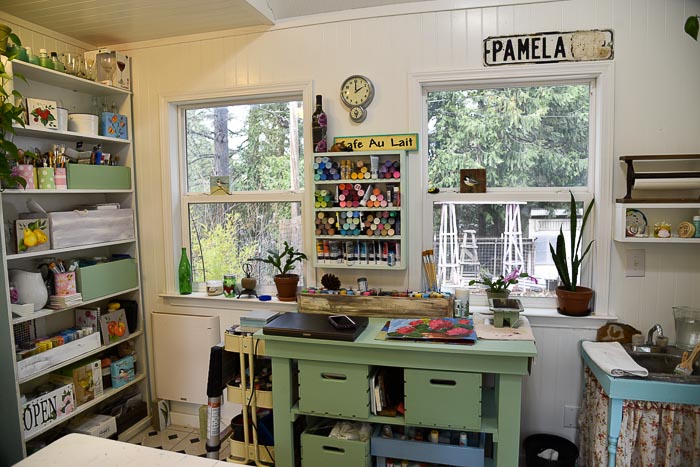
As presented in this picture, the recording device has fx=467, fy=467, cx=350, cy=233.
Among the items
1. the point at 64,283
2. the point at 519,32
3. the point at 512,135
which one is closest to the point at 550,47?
the point at 519,32

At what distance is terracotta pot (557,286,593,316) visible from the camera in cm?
244

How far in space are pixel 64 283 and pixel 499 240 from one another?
8.18 ft

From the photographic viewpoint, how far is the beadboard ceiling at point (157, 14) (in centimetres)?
251

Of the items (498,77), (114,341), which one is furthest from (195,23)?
(114,341)

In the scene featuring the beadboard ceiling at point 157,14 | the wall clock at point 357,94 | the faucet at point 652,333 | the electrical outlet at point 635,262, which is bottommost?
the faucet at point 652,333

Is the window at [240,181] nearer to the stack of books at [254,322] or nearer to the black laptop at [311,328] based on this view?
the stack of books at [254,322]

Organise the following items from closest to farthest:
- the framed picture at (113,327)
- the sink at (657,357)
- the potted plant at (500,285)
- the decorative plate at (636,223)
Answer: the sink at (657,357)
the decorative plate at (636,223)
the potted plant at (500,285)
the framed picture at (113,327)

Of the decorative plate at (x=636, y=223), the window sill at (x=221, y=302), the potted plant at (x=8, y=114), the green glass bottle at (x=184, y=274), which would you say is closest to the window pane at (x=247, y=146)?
the green glass bottle at (x=184, y=274)

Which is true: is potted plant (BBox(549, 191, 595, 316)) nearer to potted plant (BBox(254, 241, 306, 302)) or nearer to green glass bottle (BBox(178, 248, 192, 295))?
potted plant (BBox(254, 241, 306, 302))

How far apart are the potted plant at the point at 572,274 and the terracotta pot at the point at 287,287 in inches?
58.1

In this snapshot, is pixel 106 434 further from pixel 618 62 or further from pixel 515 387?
pixel 618 62

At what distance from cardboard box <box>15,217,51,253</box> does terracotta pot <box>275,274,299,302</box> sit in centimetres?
128

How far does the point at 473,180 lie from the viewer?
104 inches

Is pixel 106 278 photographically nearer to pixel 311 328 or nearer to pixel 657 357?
pixel 311 328
